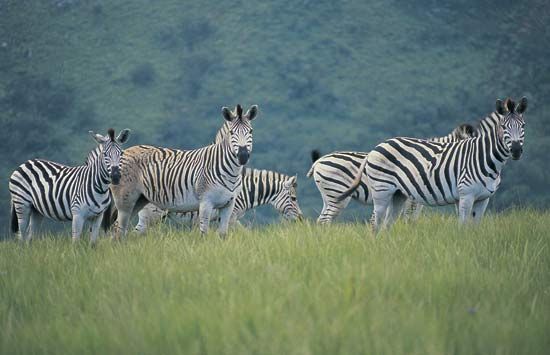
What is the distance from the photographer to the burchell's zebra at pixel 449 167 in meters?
9.12

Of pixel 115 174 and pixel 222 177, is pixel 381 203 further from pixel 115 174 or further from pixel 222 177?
pixel 115 174

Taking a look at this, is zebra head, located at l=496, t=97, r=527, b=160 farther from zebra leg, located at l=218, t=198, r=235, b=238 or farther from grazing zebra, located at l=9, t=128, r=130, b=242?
grazing zebra, located at l=9, t=128, r=130, b=242

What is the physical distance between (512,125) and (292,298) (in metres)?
4.89

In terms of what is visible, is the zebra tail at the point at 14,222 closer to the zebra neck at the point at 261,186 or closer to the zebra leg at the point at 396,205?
the zebra neck at the point at 261,186

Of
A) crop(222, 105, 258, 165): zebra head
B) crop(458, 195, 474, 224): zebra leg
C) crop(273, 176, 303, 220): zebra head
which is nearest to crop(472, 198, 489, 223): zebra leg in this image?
crop(458, 195, 474, 224): zebra leg

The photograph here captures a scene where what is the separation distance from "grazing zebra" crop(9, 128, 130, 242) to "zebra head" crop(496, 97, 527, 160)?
15.5 ft

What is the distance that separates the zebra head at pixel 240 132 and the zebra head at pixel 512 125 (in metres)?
3.12

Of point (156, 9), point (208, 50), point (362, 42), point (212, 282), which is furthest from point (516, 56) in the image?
point (212, 282)

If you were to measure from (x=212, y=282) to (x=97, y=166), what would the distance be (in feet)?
12.9

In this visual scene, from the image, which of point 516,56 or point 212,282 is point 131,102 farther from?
point 212,282

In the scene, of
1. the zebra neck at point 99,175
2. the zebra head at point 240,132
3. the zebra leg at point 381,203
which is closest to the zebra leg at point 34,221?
the zebra neck at point 99,175

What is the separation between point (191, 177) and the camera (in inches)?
402

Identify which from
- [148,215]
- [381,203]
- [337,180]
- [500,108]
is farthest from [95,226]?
[500,108]

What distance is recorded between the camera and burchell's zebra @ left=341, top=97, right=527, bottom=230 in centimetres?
912
